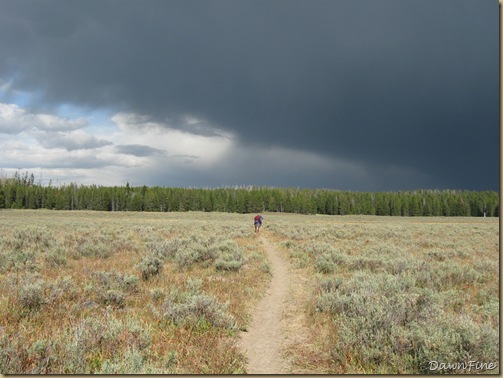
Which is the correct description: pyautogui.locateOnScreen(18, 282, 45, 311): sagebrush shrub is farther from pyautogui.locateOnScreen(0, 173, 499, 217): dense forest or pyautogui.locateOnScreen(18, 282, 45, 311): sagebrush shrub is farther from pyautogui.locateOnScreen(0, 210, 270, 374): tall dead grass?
pyautogui.locateOnScreen(0, 173, 499, 217): dense forest

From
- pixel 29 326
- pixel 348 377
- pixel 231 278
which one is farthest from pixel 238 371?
pixel 231 278

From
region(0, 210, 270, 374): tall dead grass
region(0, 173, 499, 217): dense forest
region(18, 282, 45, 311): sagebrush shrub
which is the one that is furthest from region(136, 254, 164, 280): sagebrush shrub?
region(0, 173, 499, 217): dense forest

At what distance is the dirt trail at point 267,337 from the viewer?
6.16 meters

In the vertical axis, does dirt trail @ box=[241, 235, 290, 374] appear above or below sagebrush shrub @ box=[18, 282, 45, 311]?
below

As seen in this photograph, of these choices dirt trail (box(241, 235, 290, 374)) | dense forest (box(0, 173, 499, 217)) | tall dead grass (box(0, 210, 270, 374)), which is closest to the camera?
tall dead grass (box(0, 210, 270, 374))

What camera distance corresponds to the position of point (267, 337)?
7.50m

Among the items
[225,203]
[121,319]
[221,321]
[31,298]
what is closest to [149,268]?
[31,298]

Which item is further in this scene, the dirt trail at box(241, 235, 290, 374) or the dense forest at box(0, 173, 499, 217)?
the dense forest at box(0, 173, 499, 217)

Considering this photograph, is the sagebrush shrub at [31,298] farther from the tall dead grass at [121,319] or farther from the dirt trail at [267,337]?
the dirt trail at [267,337]

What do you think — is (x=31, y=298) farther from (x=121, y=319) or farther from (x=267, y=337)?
(x=267, y=337)

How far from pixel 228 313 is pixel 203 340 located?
1.65 m

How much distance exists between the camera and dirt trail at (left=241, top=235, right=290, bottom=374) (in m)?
6.16

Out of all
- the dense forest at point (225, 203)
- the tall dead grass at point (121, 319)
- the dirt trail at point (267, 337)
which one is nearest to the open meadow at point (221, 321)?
the tall dead grass at point (121, 319)

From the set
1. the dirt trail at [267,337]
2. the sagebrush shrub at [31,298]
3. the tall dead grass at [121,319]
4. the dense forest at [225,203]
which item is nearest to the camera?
the tall dead grass at [121,319]
